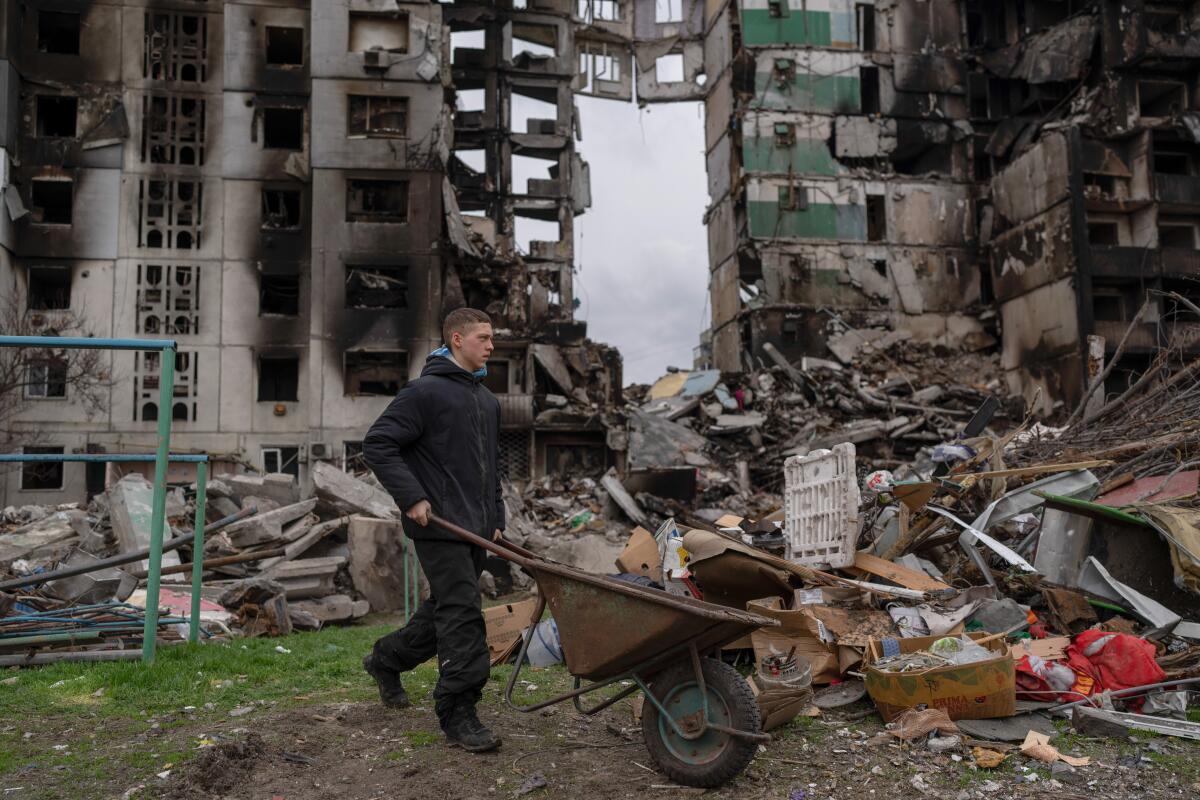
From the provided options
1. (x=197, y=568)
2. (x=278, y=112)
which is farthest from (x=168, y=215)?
(x=197, y=568)

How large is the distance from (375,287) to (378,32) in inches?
350

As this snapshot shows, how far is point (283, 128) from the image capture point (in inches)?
1180

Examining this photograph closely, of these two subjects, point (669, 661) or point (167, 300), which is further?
point (167, 300)

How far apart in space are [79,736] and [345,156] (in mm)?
26275

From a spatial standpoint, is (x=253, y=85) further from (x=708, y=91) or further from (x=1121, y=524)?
(x=1121, y=524)

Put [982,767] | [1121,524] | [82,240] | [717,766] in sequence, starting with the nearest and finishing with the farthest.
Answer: [717,766]
[982,767]
[1121,524]
[82,240]

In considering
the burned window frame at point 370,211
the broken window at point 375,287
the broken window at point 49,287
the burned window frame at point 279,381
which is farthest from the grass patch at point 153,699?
the broken window at point 49,287

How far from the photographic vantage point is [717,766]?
335 centimetres

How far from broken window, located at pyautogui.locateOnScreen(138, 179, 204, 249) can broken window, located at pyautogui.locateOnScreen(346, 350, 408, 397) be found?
649cm

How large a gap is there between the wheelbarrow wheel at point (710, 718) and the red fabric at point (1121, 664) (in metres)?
2.73

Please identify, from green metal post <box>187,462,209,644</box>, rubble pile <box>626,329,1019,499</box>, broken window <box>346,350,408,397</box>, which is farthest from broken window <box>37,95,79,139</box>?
green metal post <box>187,462,209,644</box>

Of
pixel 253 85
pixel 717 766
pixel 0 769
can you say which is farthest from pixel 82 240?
pixel 717 766

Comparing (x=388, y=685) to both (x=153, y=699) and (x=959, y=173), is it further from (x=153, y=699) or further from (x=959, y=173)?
(x=959, y=173)

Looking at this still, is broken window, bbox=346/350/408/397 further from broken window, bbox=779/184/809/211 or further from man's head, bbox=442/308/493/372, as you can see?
man's head, bbox=442/308/493/372
